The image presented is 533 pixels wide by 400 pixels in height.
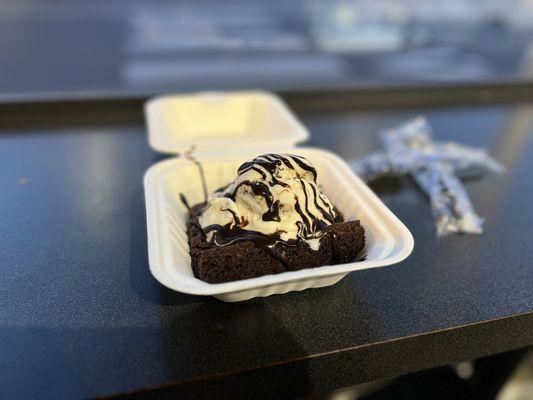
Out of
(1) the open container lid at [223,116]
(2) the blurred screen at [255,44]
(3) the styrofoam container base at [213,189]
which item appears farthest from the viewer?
(2) the blurred screen at [255,44]

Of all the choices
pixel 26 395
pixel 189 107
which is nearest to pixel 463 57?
pixel 189 107

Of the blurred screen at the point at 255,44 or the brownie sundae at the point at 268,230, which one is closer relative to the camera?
the brownie sundae at the point at 268,230

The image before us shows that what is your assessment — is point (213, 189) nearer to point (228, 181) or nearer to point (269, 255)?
point (228, 181)

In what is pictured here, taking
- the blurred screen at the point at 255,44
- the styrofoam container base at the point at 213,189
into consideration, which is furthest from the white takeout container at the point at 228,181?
the blurred screen at the point at 255,44

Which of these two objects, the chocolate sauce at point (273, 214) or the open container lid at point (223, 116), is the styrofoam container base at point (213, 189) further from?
the open container lid at point (223, 116)

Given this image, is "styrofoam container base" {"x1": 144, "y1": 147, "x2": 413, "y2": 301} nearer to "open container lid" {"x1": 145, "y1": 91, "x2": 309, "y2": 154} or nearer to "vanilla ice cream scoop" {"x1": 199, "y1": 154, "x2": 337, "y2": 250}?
"vanilla ice cream scoop" {"x1": 199, "y1": 154, "x2": 337, "y2": 250}

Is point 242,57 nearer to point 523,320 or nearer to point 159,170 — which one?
point 159,170

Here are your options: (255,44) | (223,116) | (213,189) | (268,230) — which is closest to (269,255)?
(268,230)

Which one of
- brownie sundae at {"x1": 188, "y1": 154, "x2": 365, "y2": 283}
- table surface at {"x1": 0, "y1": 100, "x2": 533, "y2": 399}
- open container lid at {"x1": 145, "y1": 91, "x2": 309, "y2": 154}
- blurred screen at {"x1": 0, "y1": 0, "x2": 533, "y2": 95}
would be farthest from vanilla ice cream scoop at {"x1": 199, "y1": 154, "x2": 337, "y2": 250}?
blurred screen at {"x1": 0, "y1": 0, "x2": 533, "y2": 95}
